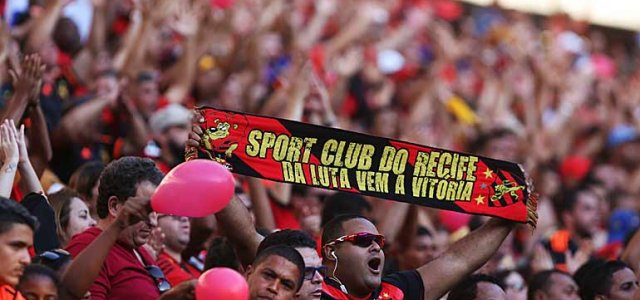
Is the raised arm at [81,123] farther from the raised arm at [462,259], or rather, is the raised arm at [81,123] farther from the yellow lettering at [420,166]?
the raised arm at [462,259]

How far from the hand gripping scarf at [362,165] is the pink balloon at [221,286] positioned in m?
1.45

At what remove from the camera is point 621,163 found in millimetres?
15375

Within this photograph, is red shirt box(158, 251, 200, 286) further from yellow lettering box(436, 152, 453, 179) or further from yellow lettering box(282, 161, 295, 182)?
yellow lettering box(436, 152, 453, 179)

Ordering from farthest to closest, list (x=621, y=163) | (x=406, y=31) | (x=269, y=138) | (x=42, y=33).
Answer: (x=406, y=31) → (x=621, y=163) → (x=42, y=33) → (x=269, y=138)

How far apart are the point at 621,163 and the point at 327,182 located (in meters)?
8.75

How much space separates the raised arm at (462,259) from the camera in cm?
735

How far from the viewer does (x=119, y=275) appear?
6.45 m

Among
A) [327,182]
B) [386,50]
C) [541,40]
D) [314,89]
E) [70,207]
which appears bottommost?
[70,207]

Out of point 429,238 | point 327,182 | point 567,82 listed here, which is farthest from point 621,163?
point 327,182

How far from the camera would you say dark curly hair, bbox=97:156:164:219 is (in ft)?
21.2

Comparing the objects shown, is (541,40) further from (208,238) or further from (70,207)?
(70,207)

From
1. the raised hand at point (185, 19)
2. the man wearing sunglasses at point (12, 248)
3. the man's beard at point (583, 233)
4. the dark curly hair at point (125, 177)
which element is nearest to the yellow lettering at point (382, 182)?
the dark curly hair at point (125, 177)

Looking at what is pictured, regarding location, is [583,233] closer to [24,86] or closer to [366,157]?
[366,157]

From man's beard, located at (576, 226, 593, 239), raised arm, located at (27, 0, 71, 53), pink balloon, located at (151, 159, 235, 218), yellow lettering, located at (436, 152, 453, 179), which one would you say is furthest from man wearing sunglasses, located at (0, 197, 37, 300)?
man's beard, located at (576, 226, 593, 239)
